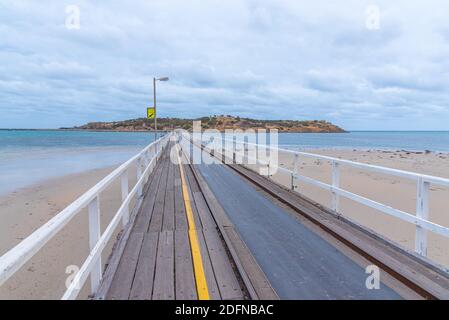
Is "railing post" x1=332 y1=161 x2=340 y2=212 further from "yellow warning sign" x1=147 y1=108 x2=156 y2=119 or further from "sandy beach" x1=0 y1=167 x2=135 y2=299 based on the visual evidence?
"yellow warning sign" x1=147 y1=108 x2=156 y2=119

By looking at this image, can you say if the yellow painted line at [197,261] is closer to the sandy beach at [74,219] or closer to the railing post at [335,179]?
the sandy beach at [74,219]

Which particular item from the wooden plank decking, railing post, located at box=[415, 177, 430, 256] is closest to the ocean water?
the wooden plank decking

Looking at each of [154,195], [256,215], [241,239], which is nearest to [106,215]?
[154,195]

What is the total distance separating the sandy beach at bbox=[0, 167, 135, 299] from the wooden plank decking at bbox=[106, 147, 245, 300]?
37.1 inches

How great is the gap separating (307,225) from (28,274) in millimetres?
4917

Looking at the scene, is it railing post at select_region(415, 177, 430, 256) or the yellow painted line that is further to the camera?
railing post at select_region(415, 177, 430, 256)

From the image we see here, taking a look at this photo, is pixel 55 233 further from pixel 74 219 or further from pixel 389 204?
pixel 389 204

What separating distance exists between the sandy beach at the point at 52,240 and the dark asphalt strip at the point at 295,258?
2.63 m

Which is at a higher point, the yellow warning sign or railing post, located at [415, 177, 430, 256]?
the yellow warning sign

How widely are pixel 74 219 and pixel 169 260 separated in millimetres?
5318

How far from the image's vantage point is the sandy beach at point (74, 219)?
18.8ft

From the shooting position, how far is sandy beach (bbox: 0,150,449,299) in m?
5.73

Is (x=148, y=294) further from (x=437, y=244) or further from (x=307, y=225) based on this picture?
(x=437, y=244)
